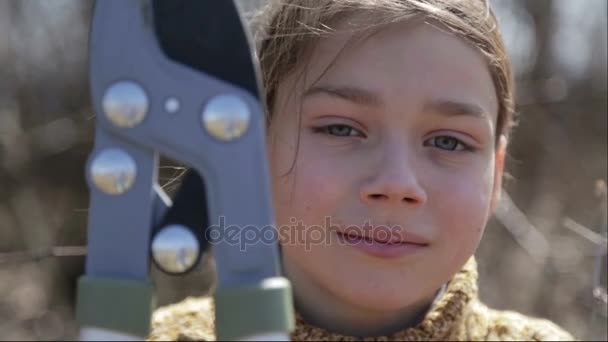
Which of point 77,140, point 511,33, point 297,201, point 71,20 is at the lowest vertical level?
point 297,201

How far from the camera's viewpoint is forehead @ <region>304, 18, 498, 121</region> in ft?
4.18

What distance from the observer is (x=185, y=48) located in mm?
824

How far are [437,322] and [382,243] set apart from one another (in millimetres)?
270

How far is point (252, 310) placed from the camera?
78cm

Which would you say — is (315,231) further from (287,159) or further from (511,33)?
(511,33)

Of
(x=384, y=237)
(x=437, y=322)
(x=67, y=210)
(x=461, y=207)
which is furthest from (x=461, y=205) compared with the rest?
(x=67, y=210)

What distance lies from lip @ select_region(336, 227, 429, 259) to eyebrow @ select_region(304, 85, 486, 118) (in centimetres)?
19

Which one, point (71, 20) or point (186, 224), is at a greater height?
point (71, 20)

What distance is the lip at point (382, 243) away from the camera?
1289 mm

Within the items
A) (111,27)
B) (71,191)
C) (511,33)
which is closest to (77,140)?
(71,191)

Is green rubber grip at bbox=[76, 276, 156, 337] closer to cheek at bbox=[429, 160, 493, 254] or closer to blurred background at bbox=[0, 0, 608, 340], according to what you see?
cheek at bbox=[429, 160, 493, 254]

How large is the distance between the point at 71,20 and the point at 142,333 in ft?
9.12

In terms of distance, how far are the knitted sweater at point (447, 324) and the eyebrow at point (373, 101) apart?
1.13 feet

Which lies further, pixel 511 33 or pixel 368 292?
pixel 511 33
